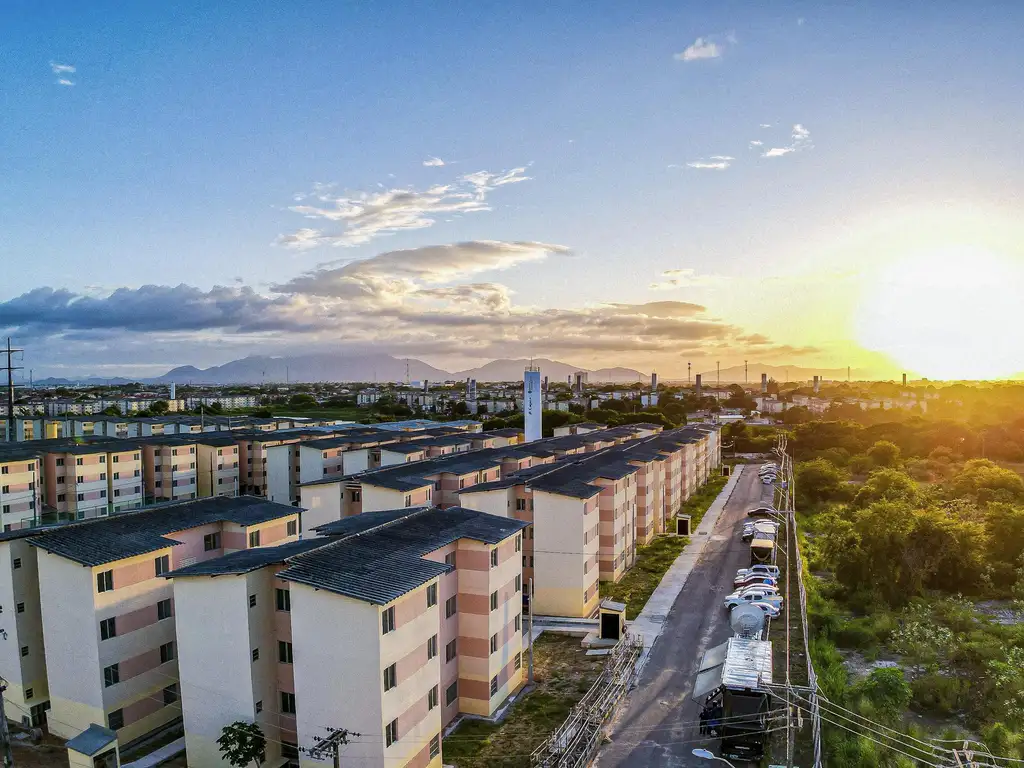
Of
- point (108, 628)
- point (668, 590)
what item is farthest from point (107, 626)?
point (668, 590)

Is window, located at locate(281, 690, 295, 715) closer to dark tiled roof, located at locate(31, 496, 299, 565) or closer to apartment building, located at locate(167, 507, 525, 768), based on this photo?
apartment building, located at locate(167, 507, 525, 768)

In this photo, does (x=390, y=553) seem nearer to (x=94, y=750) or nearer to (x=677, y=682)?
(x=94, y=750)

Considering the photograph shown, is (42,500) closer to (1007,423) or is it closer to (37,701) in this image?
(37,701)

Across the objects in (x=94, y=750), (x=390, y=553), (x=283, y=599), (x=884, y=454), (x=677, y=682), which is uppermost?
(x=390, y=553)

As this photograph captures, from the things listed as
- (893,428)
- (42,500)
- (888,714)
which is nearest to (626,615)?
(888,714)

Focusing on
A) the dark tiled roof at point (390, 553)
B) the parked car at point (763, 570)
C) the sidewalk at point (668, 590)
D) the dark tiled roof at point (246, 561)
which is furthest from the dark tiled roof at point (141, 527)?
the parked car at point (763, 570)

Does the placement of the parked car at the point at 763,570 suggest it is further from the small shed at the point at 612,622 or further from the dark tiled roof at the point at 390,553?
the dark tiled roof at the point at 390,553

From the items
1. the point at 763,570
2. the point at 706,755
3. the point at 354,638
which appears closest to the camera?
the point at 354,638
